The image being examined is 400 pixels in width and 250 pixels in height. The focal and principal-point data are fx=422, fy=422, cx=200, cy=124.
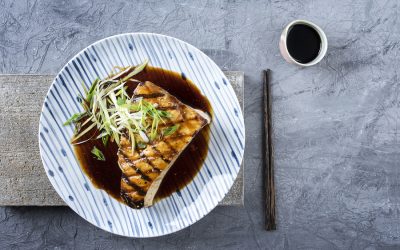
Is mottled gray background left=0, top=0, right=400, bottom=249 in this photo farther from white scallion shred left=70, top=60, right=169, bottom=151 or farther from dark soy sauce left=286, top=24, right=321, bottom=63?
white scallion shred left=70, top=60, right=169, bottom=151

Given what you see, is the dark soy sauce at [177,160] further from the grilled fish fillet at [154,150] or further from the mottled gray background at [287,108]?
the mottled gray background at [287,108]

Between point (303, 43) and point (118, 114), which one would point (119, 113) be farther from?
point (303, 43)

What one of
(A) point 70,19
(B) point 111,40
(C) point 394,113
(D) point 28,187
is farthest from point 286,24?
(D) point 28,187

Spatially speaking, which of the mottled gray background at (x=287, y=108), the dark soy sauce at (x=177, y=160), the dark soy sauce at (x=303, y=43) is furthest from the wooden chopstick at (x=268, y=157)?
the dark soy sauce at (x=177, y=160)

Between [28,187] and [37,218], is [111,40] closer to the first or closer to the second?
[28,187]

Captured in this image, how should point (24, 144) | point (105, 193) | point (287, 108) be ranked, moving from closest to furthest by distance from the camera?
1. point (105, 193)
2. point (24, 144)
3. point (287, 108)

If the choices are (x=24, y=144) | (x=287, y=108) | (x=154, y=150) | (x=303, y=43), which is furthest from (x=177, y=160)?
(x=303, y=43)
